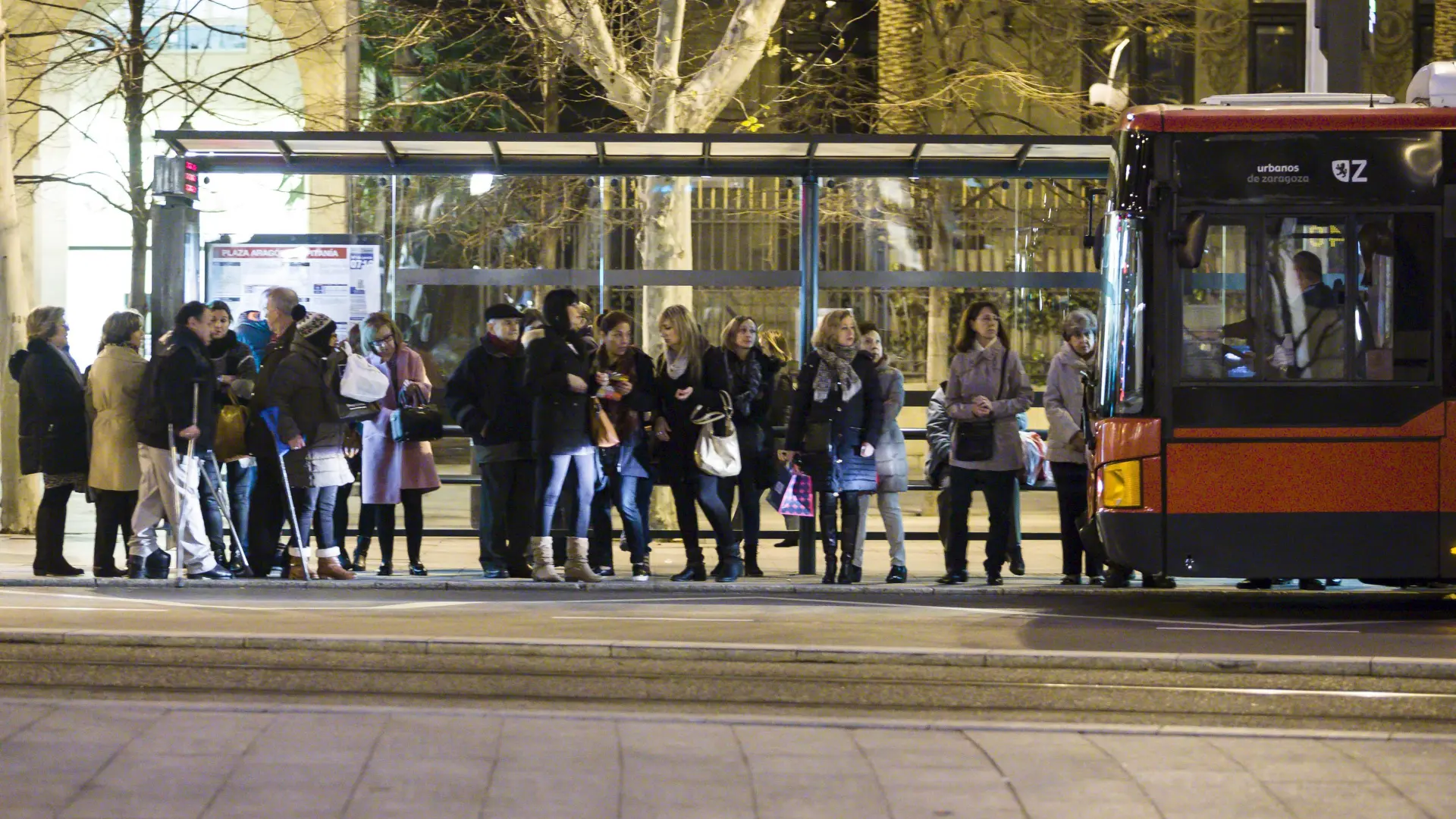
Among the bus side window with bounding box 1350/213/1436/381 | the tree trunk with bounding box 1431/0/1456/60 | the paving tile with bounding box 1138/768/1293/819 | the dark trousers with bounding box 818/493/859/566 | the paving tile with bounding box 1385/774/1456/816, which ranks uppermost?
the tree trunk with bounding box 1431/0/1456/60

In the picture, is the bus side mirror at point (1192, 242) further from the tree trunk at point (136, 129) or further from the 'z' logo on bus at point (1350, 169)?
the tree trunk at point (136, 129)

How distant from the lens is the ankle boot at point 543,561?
11.6 m

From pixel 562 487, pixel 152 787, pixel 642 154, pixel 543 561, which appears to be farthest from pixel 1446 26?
pixel 152 787

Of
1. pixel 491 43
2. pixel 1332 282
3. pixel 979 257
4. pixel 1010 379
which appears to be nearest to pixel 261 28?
pixel 491 43

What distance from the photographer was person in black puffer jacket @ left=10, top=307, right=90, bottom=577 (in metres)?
11.9

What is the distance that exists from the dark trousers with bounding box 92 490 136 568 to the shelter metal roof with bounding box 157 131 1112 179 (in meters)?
2.44

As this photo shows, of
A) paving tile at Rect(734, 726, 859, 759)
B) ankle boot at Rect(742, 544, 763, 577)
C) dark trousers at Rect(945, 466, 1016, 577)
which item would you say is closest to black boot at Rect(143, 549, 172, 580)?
ankle boot at Rect(742, 544, 763, 577)

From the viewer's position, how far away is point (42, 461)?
1197 centimetres

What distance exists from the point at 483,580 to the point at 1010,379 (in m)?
Answer: 3.55

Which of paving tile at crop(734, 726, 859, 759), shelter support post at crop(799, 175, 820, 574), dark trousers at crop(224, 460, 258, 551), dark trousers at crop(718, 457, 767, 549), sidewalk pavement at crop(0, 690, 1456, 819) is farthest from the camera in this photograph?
shelter support post at crop(799, 175, 820, 574)

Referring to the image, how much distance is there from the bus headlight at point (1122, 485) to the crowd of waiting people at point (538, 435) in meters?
1.54

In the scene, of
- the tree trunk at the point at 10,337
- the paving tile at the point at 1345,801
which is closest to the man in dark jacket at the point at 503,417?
the tree trunk at the point at 10,337

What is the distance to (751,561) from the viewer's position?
12453 mm

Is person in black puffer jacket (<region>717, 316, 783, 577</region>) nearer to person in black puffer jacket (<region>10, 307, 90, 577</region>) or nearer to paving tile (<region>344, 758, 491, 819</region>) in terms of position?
person in black puffer jacket (<region>10, 307, 90, 577</region>)
